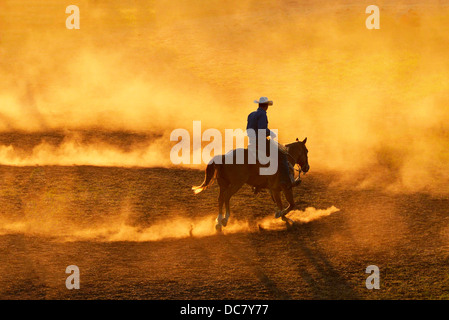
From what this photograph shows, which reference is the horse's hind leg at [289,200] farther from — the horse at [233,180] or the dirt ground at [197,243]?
the dirt ground at [197,243]

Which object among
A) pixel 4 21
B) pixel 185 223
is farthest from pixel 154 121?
pixel 4 21

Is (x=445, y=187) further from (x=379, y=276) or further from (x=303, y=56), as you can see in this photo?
(x=303, y=56)

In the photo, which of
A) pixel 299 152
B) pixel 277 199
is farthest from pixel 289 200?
pixel 299 152

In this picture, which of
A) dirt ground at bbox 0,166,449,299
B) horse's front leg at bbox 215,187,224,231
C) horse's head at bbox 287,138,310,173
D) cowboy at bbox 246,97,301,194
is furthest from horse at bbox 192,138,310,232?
dirt ground at bbox 0,166,449,299

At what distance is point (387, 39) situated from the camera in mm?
42250

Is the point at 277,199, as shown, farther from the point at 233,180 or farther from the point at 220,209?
the point at 220,209

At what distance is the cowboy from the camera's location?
1414 centimetres

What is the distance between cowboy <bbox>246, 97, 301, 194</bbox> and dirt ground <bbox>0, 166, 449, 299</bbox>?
4.16 feet

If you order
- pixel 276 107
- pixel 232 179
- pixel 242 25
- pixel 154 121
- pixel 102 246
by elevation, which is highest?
pixel 242 25

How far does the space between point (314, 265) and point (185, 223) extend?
3.97 meters

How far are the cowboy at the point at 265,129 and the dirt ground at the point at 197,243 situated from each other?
1.27 metres

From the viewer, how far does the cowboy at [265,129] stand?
1414cm

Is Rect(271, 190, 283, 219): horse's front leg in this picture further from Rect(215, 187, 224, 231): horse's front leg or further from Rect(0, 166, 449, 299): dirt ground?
Rect(215, 187, 224, 231): horse's front leg

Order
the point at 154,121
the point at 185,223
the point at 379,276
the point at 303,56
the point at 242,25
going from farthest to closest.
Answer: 1. the point at 242,25
2. the point at 303,56
3. the point at 154,121
4. the point at 185,223
5. the point at 379,276
